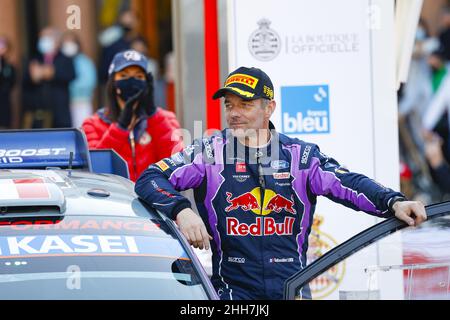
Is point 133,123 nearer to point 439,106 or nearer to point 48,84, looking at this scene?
point 48,84

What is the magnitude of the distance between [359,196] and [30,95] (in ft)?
22.6

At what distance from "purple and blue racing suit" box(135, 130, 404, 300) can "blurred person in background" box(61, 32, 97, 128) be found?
626 cm

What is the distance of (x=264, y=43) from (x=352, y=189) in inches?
65.6

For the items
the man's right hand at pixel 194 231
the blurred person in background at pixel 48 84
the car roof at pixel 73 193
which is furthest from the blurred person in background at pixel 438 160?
the man's right hand at pixel 194 231

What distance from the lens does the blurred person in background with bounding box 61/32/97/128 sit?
1071 cm

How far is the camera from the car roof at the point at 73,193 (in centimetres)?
380

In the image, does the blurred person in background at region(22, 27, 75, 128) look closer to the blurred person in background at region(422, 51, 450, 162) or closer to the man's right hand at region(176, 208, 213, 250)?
the blurred person in background at region(422, 51, 450, 162)

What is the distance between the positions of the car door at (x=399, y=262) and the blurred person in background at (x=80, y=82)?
6892 mm

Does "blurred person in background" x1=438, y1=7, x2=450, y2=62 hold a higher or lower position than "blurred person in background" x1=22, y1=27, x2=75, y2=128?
higher

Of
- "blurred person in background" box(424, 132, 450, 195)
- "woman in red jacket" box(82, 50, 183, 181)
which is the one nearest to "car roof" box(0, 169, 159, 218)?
"woman in red jacket" box(82, 50, 183, 181)

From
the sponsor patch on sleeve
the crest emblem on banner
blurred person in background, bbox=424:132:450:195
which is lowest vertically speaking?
blurred person in background, bbox=424:132:450:195

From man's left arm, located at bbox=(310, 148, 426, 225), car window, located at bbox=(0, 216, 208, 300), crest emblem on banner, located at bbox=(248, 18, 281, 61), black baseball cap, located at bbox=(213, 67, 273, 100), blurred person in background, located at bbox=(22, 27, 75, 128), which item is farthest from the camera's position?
blurred person in background, located at bbox=(22, 27, 75, 128)

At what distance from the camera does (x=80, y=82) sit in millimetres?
10812
